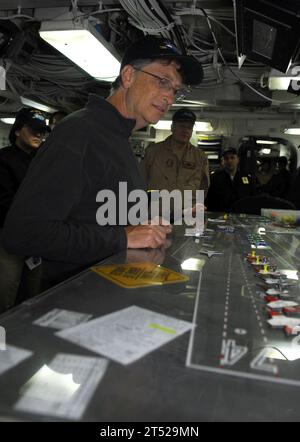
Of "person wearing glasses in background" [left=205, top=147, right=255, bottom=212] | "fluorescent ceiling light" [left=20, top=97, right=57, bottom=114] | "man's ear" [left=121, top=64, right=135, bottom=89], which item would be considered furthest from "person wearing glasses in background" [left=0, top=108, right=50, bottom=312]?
"fluorescent ceiling light" [left=20, top=97, right=57, bottom=114]

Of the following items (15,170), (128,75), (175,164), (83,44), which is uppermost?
(83,44)

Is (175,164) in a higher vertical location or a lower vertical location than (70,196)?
higher

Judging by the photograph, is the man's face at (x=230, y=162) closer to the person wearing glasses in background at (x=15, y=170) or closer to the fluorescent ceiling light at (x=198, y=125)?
the fluorescent ceiling light at (x=198, y=125)

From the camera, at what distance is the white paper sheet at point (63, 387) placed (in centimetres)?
39

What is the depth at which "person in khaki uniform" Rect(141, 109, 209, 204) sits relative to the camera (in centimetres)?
334

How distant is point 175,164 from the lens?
11.0 feet

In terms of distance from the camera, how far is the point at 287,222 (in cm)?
265

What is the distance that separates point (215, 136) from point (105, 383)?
6.24 metres

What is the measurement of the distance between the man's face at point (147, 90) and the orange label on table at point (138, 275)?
712 millimetres

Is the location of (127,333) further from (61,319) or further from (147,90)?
(147,90)

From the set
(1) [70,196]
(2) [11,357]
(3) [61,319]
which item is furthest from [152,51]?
(2) [11,357]

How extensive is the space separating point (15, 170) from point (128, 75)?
130 centimetres

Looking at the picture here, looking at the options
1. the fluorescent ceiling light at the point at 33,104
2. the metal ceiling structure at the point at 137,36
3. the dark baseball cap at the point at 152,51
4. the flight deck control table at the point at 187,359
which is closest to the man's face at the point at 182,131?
the metal ceiling structure at the point at 137,36

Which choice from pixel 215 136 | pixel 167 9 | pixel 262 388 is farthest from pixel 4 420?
pixel 215 136
